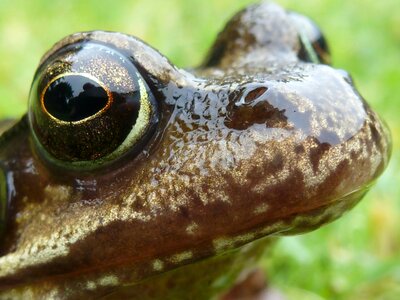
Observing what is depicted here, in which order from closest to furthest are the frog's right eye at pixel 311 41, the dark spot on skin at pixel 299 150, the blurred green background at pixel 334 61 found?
the dark spot on skin at pixel 299 150
the frog's right eye at pixel 311 41
the blurred green background at pixel 334 61

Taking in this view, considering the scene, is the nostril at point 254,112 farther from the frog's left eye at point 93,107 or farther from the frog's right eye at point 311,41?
the frog's right eye at point 311,41

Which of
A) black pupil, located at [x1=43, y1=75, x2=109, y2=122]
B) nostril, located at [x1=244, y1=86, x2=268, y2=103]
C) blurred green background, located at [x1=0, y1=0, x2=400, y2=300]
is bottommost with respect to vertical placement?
blurred green background, located at [x1=0, y1=0, x2=400, y2=300]

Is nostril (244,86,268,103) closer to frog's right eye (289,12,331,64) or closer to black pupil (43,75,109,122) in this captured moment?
black pupil (43,75,109,122)

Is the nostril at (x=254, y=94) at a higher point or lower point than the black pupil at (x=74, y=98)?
higher

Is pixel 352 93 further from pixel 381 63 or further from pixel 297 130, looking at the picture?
pixel 381 63

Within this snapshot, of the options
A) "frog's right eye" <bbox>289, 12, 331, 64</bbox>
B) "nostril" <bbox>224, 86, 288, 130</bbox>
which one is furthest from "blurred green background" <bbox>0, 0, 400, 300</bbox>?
"nostril" <bbox>224, 86, 288, 130</bbox>

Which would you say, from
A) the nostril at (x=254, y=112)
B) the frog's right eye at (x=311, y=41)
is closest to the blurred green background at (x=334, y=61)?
the frog's right eye at (x=311, y=41)

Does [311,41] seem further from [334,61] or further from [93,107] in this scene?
[334,61]
